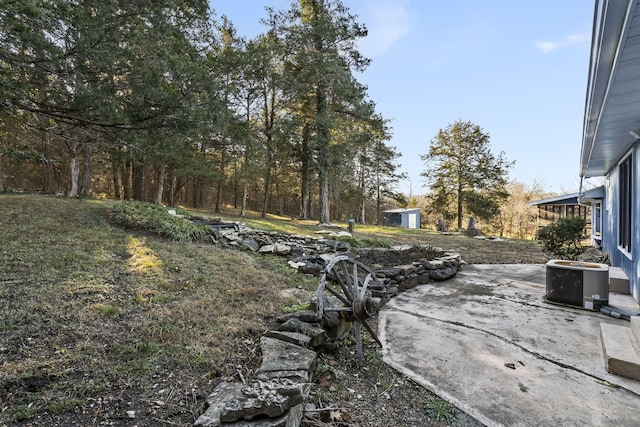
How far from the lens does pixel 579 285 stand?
4.23 meters

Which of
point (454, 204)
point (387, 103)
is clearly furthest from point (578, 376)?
point (454, 204)

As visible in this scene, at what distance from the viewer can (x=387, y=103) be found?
1792 cm

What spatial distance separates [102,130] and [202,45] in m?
6.55

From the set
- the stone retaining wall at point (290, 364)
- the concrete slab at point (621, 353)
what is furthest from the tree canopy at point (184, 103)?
the concrete slab at point (621, 353)

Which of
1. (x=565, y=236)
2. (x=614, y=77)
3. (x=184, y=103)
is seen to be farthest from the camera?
(x=565, y=236)

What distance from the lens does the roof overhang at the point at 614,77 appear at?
184cm

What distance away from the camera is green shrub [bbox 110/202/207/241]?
242 inches

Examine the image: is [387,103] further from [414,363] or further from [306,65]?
[414,363]

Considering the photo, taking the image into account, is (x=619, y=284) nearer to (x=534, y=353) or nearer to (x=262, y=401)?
(x=534, y=353)

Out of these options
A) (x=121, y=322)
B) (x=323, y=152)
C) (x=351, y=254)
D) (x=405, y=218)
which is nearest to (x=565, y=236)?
(x=351, y=254)

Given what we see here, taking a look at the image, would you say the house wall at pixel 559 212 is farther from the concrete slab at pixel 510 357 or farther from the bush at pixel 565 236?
the concrete slab at pixel 510 357

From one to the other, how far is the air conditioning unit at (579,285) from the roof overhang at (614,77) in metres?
1.93

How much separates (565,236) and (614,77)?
5.02m

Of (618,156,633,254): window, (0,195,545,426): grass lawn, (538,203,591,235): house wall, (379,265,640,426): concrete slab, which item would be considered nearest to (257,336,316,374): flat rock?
(0,195,545,426): grass lawn
